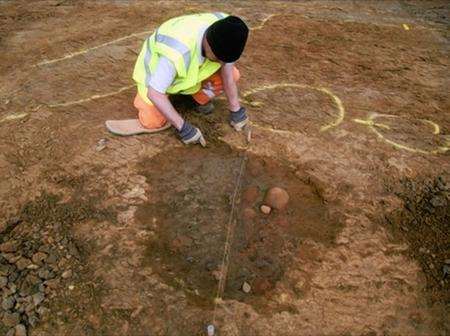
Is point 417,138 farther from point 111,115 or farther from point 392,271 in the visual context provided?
point 111,115

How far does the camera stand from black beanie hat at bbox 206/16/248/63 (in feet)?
8.66

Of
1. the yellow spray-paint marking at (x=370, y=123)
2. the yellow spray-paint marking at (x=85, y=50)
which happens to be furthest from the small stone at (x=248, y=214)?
the yellow spray-paint marking at (x=85, y=50)

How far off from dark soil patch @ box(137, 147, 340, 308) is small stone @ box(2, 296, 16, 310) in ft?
2.27

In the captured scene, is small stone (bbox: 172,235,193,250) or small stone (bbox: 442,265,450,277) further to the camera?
small stone (bbox: 172,235,193,250)

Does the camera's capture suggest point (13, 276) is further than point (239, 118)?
No

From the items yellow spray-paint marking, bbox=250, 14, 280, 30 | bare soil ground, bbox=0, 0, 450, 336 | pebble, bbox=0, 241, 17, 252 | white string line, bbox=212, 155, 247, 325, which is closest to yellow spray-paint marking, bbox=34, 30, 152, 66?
bare soil ground, bbox=0, 0, 450, 336

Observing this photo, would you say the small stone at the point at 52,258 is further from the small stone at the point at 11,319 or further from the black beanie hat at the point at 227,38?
the black beanie hat at the point at 227,38

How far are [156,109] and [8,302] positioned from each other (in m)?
1.55

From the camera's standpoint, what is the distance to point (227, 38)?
2654 mm

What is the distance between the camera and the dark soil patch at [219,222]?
2.45 metres

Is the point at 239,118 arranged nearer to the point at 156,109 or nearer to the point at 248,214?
the point at 156,109

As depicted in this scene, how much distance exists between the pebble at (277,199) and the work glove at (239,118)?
678 millimetres

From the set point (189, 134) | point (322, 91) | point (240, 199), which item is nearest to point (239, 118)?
point (189, 134)

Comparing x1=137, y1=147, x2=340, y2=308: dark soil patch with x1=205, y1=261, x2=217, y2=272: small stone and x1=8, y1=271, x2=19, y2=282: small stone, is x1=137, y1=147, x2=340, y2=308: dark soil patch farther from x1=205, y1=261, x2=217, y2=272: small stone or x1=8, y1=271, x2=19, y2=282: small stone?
x1=8, y1=271, x2=19, y2=282: small stone
